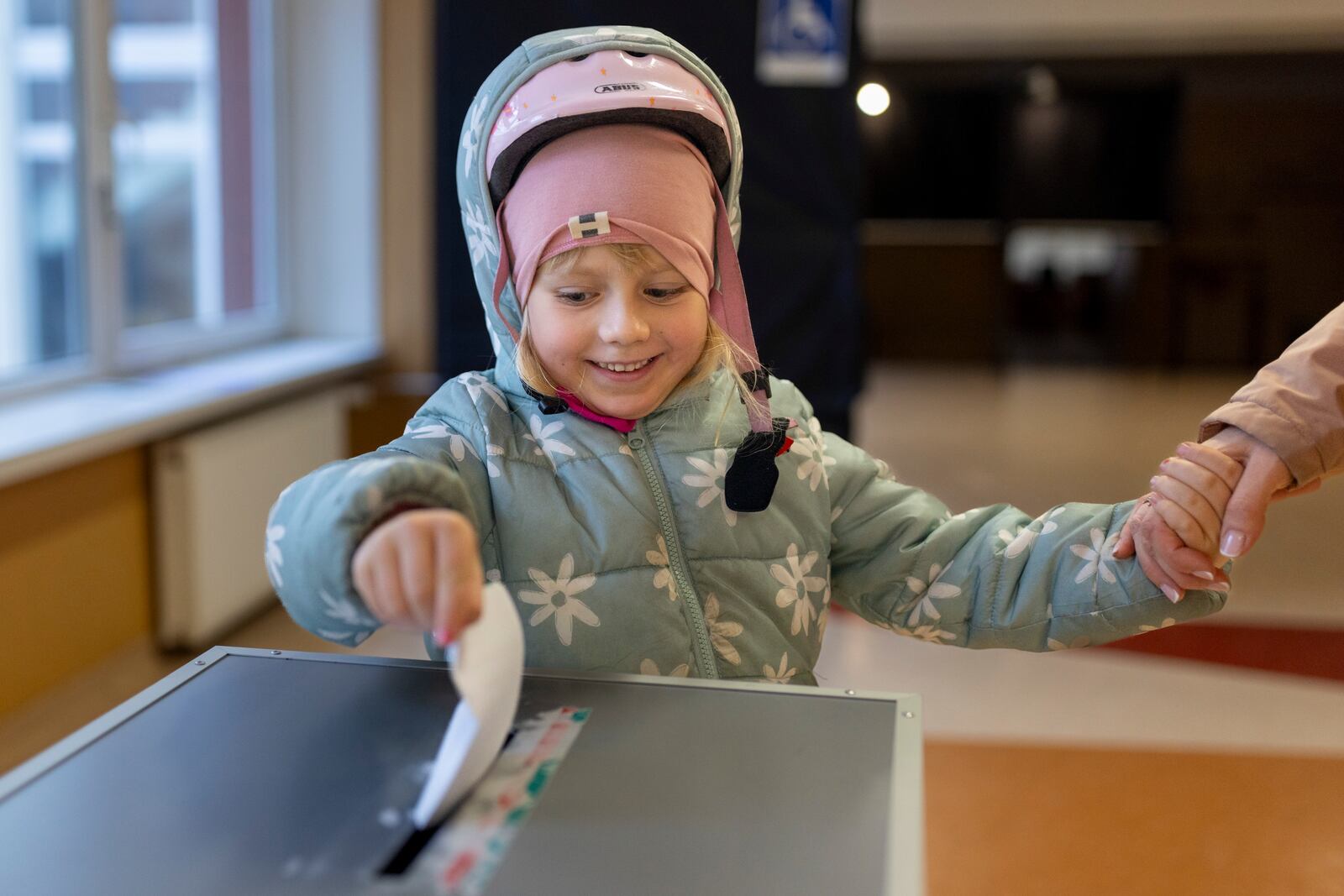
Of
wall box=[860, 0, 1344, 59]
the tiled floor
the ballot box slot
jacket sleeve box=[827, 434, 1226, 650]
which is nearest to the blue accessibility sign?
the tiled floor

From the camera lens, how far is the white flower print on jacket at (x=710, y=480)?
3.23 ft

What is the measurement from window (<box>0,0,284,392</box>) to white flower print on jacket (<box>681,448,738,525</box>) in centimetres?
192

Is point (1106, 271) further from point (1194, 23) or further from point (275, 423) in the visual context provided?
point (275, 423)

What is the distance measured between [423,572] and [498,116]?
1.45 ft

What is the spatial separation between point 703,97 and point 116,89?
2.15m

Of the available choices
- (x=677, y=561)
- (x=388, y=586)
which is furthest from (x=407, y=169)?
(x=388, y=586)

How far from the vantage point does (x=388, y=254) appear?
346 cm

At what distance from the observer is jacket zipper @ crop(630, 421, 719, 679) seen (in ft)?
3.12

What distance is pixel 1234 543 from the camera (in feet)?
2.95

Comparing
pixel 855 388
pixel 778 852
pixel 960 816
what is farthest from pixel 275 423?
pixel 778 852

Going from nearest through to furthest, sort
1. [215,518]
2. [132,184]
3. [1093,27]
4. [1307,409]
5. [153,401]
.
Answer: [1307,409] → [153,401] → [215,518] → [132,184] → [1093,27]

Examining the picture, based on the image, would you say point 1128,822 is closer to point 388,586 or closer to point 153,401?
point 388,586

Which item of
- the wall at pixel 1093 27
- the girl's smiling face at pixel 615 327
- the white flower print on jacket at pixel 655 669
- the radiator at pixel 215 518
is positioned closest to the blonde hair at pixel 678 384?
the girl's smiling face at pixel 615 327

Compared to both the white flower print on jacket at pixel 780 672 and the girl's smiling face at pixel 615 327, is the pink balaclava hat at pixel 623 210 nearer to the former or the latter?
the girl's smiling face at pixel 615 327
